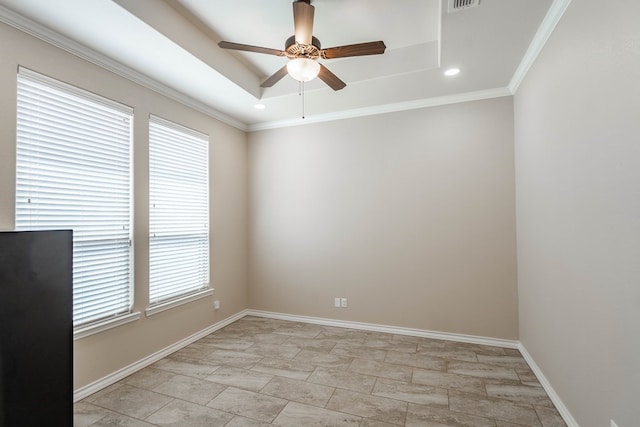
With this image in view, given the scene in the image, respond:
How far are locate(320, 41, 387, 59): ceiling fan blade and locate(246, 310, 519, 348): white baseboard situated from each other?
3124 mm

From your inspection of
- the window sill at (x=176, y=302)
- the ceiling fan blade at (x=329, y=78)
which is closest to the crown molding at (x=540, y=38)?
the ceiling fan blade at (x=329, y=78)

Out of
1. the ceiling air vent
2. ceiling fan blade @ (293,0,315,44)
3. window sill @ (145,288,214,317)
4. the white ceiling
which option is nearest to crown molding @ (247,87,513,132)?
the white ceiling

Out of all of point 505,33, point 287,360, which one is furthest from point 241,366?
point 505,33

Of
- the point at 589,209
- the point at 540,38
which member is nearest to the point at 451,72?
the point at 540,38

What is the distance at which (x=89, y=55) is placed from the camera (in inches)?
97.9

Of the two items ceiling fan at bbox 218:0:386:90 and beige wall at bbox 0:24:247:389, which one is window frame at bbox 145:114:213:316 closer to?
beige wall at bbox 0:24:247:389

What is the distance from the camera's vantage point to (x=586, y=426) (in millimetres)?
1828

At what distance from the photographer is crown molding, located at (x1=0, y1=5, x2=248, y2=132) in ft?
6.75

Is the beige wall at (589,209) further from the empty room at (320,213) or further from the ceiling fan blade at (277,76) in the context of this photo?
the ceiling fan blade at (277,76)

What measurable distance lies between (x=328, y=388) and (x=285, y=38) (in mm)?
3205

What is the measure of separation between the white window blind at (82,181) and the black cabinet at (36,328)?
564 mm

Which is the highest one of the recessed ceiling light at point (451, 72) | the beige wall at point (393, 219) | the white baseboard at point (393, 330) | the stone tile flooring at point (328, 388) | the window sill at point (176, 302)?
the recessed ceiling light at point (451, 72)

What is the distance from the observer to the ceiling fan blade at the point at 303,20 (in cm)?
192

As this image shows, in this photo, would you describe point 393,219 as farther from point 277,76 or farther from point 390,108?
point 277,76
